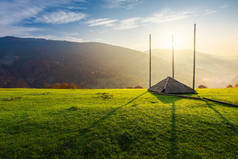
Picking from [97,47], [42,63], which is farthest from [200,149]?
[97,47]

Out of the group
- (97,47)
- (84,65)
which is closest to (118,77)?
(84,65)

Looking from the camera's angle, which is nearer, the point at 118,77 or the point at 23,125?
the point at 23,125

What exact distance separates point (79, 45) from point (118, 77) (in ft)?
301

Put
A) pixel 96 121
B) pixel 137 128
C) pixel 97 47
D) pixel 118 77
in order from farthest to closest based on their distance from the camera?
pixel 97 47 < pixel 118 77 < pixel 96 121 < pixel 137 128

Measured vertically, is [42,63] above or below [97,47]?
below

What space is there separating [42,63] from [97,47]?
67970 mm

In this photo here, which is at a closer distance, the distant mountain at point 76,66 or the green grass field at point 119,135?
the green grass field at point 119,135

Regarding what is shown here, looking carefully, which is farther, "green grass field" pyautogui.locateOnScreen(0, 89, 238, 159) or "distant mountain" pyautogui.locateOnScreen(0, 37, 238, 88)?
"distant mountain" pyautogui.locateOnScreen(0, 37, 238, 88)

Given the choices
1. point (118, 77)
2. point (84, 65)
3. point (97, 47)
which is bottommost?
point (118, 77)

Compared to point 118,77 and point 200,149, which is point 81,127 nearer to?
point 200,149

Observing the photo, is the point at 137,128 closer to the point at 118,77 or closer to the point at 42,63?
the point at 118,77

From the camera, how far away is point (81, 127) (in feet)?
23.6

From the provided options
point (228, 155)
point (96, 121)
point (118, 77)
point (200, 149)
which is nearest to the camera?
point (228, 155)

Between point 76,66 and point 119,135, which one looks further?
point 76,66
